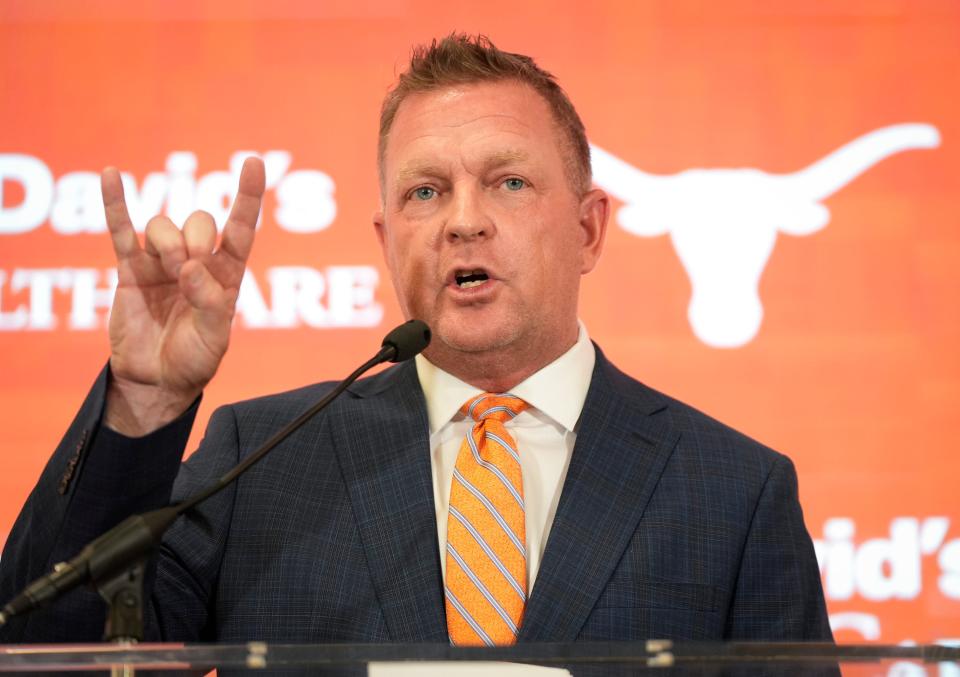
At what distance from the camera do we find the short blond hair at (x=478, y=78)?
209cm

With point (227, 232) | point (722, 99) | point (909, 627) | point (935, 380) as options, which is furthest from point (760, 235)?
point (227, 232)

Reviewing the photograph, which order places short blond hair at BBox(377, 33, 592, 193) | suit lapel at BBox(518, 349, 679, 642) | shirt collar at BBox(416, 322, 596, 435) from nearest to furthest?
suit lapel at BBox(518, 349, 679, 642) → shirt collar at BBox(416, 322, 596, 435) → short blond hair at BBox(377, 33, 592, 193)

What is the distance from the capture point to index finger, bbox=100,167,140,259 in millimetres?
1500

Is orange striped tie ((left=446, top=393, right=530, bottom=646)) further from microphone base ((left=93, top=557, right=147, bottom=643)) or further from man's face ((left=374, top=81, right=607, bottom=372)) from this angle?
microphone base ((left=93, top=557, right=147, bottom=643))

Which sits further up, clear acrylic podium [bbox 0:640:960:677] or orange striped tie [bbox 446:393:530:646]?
orange striped tie [bbox 446:393:530:646]

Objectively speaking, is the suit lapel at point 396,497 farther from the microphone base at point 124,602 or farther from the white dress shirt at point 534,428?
the microphone base at point 124,602

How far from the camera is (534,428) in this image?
1.97 meters

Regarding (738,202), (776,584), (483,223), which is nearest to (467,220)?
(483,223)

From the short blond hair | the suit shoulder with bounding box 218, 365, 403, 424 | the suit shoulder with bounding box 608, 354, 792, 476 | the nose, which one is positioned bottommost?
the suit shoulder with bounding box 608, 354, 792, 476

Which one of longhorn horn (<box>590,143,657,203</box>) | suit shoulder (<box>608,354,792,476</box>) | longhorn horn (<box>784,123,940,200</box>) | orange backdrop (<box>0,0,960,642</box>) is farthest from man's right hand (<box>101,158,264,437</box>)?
longhorn horn (<box>784,123,940,200</box>)

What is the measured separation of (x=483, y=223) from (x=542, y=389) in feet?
0.93

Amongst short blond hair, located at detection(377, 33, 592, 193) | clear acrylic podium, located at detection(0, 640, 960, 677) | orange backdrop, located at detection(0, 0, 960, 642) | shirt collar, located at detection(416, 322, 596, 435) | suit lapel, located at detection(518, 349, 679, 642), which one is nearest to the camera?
clear acrylic podium, located at detection(0, 640, 960, 677)

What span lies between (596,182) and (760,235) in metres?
0.40

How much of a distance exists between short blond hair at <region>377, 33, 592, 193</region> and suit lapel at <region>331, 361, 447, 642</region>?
419 mm
